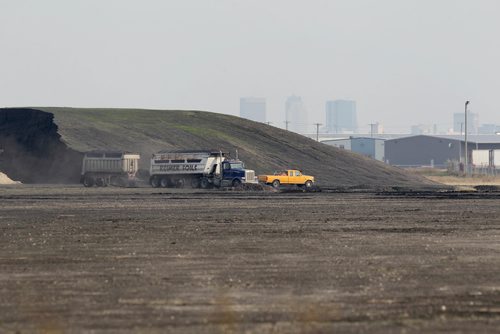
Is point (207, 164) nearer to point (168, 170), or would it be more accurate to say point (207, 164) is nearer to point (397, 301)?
point (168, 170)

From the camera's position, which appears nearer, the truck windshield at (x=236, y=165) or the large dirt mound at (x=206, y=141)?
the truck windshield at (x=236, y=165)

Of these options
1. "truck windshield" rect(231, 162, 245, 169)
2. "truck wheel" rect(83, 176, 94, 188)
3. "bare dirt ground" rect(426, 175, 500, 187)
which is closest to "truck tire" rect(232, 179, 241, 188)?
"truck windshield" rect(231, 162, 245, 169)

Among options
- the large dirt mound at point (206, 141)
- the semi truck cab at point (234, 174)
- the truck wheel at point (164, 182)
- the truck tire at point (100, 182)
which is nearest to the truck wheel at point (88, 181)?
the truck tire at point (100, 182)

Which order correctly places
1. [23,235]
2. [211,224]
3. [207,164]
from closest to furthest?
[23,235] → [211,224] → [207,164]

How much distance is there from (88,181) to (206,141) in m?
23.4

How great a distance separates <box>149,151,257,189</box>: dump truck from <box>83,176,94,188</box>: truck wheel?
15.3 ft

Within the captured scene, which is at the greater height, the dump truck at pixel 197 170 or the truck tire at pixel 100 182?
the dump truck at pixel 197 170

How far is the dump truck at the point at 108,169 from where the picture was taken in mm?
89500

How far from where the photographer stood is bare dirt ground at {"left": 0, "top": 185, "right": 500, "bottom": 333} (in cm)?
1598

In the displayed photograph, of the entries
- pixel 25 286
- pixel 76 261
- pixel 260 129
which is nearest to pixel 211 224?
pixel 76 261

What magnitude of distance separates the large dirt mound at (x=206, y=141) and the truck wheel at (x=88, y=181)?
28.3 feet

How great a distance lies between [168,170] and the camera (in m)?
87.6

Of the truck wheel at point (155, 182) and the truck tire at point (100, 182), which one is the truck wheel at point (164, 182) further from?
the truck tire at point (100, 182)

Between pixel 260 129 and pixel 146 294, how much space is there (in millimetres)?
101723
